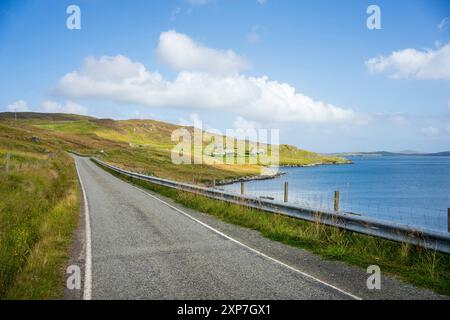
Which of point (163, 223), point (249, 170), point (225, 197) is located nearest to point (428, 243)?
point (163, 223)

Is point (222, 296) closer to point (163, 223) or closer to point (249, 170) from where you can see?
point (163, 223)

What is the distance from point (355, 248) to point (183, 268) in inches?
178

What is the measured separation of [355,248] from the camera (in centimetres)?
948

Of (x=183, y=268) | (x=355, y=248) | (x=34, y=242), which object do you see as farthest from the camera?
(x=34, y=242)

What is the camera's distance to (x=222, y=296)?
19.9 feet

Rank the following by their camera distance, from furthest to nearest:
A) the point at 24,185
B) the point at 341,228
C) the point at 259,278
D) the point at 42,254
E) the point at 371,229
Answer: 1. the point at 24,185
2. the point at 341,228
3. the point at 371,229
4. the point at 42,254
5. the point at 259,278

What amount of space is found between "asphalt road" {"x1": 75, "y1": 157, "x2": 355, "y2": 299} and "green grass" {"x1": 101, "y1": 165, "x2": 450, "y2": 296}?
5.62 feet

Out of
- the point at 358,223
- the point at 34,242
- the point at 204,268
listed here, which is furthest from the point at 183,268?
the point at 358,223

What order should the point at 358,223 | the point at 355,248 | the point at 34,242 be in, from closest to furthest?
1. the point at 355,248
2. the point at 34,242
3. the point at 358,223

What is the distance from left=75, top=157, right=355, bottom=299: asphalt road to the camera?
20.5ft

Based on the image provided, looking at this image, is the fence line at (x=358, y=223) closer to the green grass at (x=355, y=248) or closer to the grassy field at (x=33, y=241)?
the green grass at (x=355, y=248)

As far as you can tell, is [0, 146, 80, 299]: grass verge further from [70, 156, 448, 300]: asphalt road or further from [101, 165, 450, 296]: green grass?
[101, 165, 450, 296]: green grass

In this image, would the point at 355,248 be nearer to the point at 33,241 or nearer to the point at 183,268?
the point at 183,268

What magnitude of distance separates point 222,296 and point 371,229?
509 cm
